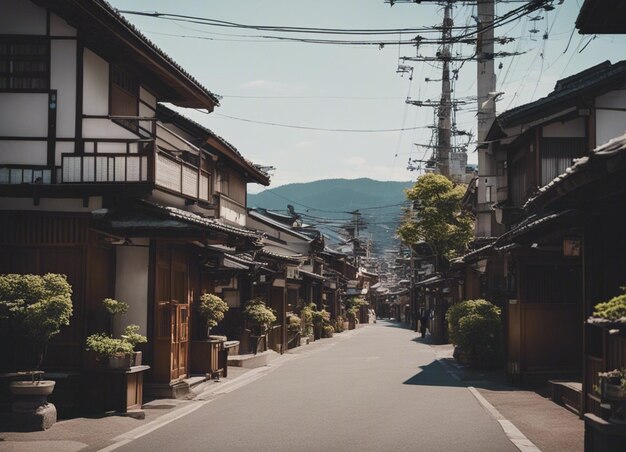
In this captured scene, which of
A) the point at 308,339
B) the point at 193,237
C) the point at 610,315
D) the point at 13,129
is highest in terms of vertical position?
the point at 13,129

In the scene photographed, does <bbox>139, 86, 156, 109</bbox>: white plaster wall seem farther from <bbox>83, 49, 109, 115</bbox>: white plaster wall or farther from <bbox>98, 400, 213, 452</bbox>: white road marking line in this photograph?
<bbox>98, 400, 213, 452</bbox>: white road marking line

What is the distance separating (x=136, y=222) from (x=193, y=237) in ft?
5.32

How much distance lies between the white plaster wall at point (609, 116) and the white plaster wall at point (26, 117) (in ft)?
53.0

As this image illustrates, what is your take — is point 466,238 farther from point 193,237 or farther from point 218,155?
point 193,237

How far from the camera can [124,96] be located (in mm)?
20406

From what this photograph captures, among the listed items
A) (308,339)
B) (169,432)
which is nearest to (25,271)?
(169,432)

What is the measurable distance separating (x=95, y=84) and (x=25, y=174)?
2.82m

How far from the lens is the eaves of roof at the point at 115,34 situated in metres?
17.0

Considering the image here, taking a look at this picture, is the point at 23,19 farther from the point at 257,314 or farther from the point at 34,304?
the point at 257,314

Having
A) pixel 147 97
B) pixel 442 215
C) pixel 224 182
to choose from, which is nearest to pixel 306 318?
pixel 442 215

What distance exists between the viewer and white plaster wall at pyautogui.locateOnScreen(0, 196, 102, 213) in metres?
17.4

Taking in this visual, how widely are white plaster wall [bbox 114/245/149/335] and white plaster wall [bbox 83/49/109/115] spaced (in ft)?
11.2

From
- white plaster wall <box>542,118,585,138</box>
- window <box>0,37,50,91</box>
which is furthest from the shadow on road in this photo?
window <box>0,37,50,91</box>

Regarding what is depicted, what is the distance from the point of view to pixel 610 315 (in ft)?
28.6
